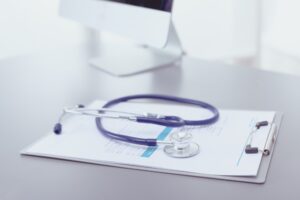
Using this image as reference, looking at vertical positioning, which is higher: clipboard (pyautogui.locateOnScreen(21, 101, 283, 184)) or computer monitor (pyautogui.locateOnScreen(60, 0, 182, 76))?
computer monitor (pyautogui.locateOnScreen(60, 0, 182, 76))

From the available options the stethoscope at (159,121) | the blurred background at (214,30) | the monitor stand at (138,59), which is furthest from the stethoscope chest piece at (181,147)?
the blurred background at (214,30)

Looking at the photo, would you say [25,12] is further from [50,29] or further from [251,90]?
[251,90]

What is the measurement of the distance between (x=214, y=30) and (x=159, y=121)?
1582 mm

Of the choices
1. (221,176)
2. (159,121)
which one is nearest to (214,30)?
(159,121)

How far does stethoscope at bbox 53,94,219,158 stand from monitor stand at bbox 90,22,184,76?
22cm

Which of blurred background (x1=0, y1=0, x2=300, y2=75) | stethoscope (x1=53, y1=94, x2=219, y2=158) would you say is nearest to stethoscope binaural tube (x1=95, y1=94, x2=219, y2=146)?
stethoscope (x1=53, y1=94, x2=219, y2=158)

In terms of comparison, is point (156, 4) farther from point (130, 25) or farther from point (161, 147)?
point (161, 147)

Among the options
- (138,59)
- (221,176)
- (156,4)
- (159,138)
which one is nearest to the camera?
(221,176)

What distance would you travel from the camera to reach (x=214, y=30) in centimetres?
221

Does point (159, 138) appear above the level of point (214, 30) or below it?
below

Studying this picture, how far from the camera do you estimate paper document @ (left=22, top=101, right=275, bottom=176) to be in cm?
61

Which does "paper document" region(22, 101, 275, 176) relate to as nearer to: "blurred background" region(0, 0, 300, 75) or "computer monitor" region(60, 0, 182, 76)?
"computer monitor" region(60, 0, 182, 76)

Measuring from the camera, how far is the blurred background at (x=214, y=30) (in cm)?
178

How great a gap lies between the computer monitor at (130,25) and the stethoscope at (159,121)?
0.46 ft
